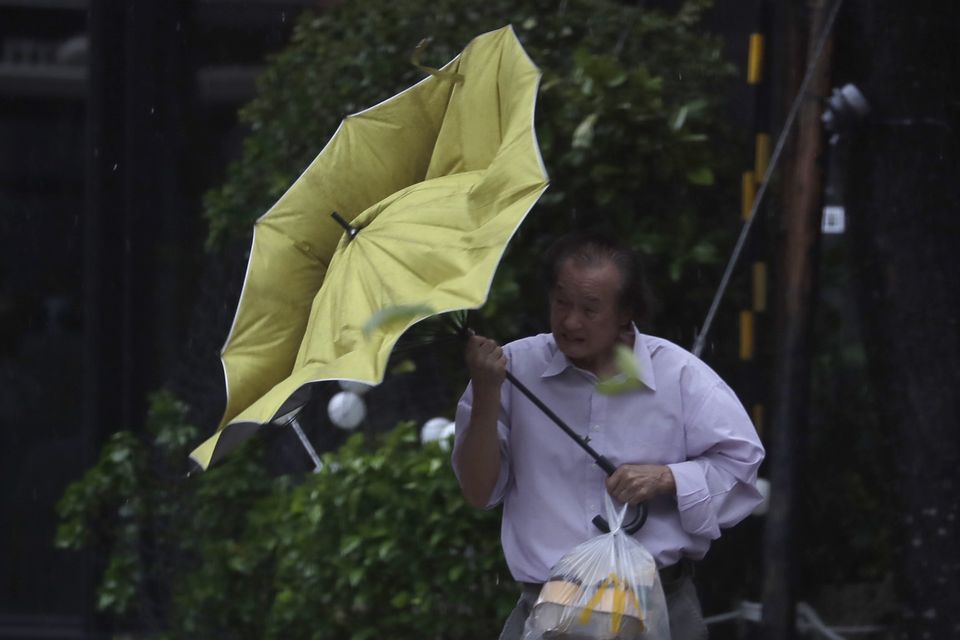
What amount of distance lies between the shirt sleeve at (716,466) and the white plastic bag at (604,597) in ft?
0.48

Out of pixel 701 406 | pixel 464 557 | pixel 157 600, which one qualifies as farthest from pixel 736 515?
pixel 157 600

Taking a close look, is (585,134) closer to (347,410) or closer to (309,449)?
(347,410)

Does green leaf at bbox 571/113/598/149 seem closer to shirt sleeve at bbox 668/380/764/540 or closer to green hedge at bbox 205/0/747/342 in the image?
green hedge at bbox 205/0/747/342

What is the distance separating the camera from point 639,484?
9.64 feet

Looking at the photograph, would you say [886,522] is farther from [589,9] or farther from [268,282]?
[268,282]

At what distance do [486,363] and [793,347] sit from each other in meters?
2.24

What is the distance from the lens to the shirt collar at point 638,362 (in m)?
3.06

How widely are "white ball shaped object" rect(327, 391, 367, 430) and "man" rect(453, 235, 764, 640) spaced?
6.92ft

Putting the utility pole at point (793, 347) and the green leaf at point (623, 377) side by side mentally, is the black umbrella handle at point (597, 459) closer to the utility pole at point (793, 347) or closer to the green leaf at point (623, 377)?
the green leaf at point (623, 377)

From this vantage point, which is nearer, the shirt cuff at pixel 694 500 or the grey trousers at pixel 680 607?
the shirt cuff at pixel 694 500

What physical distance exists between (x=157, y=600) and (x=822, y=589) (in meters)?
2.72

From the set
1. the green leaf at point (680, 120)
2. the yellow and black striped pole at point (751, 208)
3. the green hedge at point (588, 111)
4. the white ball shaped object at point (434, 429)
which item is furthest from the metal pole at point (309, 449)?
the green leaf at point (680, 120)

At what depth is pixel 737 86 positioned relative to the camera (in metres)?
5.46

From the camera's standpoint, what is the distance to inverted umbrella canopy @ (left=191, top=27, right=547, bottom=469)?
276cm
